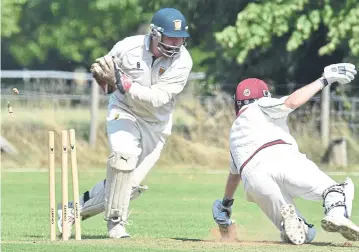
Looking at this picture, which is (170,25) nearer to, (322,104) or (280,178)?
(280,178)

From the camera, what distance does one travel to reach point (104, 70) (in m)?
9.86

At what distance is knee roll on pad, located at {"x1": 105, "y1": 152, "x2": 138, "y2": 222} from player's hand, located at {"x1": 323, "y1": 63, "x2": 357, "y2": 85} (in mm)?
1911

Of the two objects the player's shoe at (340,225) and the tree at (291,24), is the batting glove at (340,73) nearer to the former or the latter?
the player's shoe at (340,225)

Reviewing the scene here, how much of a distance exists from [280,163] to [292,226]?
1.82 feet

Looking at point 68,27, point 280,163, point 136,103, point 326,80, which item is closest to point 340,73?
point 326,80

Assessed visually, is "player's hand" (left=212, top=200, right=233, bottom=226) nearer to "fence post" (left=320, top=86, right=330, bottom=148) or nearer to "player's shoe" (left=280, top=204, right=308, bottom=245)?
"player's shoe" (left=280, top=204, right=308, bottom=245)

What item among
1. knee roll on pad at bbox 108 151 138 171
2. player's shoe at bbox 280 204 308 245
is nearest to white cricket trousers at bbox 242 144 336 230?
player's shoe at bbox 280 204 308 245

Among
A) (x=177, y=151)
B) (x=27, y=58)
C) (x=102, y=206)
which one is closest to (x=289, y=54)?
(x=177, y=151)

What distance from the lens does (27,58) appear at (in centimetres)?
4803

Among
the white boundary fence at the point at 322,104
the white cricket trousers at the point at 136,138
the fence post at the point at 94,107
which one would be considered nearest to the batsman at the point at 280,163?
the white cricket trousers at the point at 136,138

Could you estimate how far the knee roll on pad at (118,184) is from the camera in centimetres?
1000

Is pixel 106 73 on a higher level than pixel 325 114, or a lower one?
higher

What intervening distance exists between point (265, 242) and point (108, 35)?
31.7m

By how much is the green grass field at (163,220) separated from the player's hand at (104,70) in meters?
1.40
